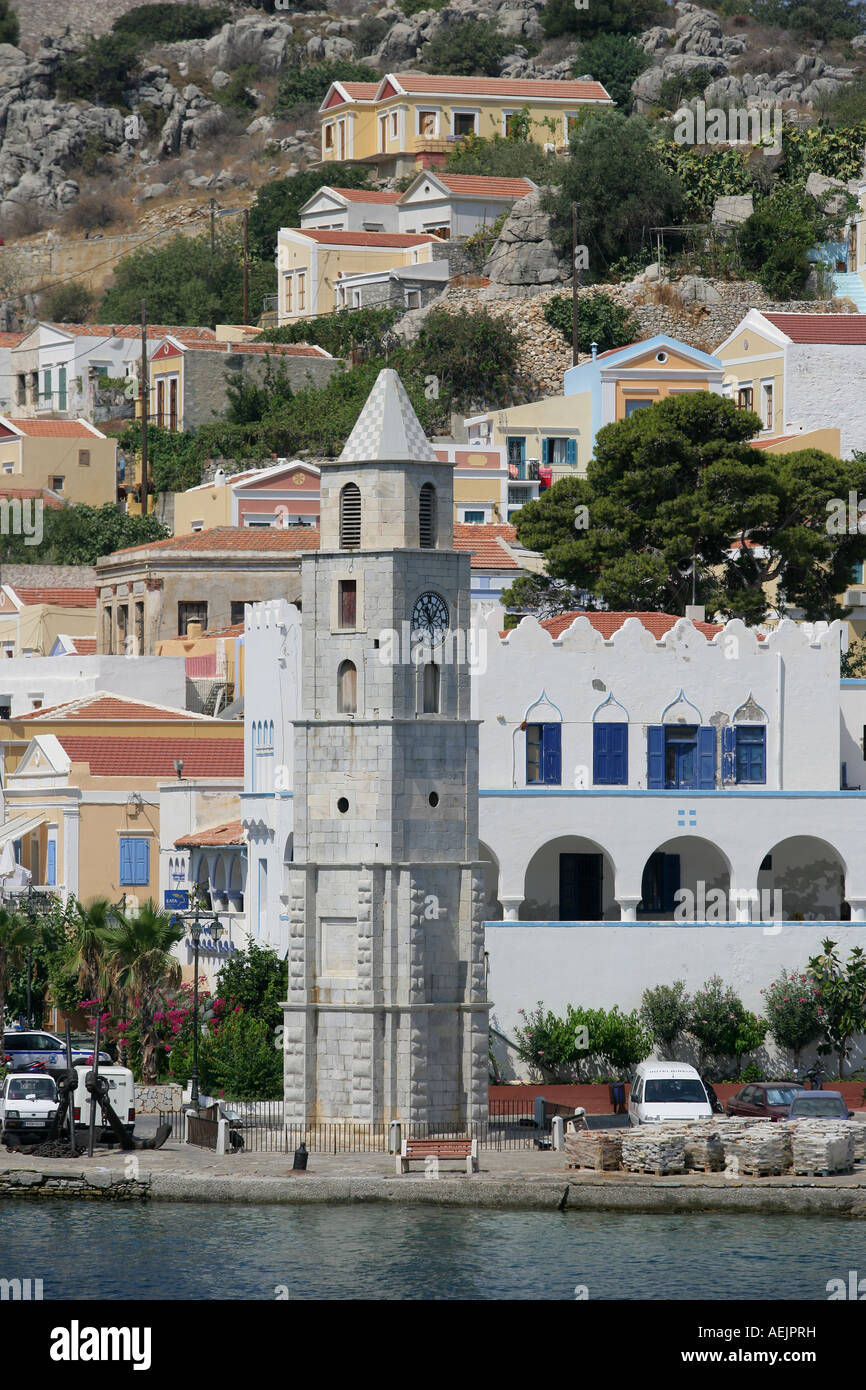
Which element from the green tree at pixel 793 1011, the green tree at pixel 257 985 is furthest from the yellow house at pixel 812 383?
the green tree at pixel 257 985

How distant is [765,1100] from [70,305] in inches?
4219

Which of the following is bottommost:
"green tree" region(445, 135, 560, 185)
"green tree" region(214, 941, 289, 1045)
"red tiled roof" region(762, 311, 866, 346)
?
"green tree" region(214, 941, 289, 1045)

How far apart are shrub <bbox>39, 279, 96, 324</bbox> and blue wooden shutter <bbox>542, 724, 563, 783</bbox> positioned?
93972mm

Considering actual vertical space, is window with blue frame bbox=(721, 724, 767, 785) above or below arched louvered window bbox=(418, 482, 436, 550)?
below

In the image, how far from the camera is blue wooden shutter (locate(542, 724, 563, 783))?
55.5 meters

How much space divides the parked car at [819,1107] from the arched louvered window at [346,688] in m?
10.4

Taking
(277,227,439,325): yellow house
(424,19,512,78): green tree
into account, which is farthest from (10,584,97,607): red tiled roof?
(424,19,512,78): green tree

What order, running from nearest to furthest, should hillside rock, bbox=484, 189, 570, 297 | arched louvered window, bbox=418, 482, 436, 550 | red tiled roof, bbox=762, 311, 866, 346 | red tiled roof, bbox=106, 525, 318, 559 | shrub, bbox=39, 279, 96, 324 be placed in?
arched louvered window, bbox=418, 482, 436, 550
red tiled roof, bbox=106, 525, 318, 559
red tiled roof, bbox=762, 311, 866, 346
hillside rock, bbox=484, 189, 570, 297
shrub, bbox=39, 279, 96, 324

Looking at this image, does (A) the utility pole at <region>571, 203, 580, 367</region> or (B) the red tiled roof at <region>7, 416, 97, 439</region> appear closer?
(A) the utility pole at <region>571, 203, 580, 367</region>

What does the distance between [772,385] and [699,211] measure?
76.0 feet

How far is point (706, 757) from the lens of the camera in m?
56.3

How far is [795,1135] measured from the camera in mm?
43438

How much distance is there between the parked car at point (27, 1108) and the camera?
153ft

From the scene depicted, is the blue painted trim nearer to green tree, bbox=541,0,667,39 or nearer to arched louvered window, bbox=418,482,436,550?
arched louvered window, bbox=418,482,436,550
